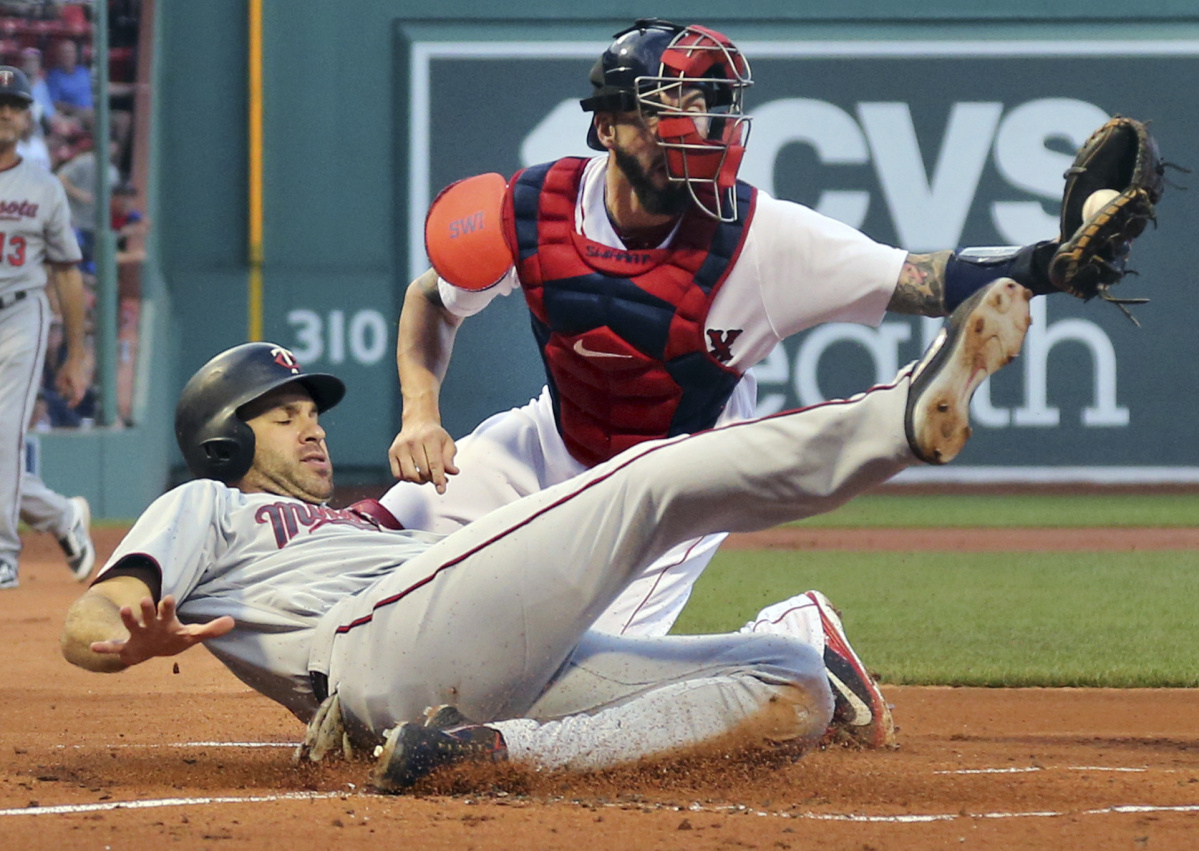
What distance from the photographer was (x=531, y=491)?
4414mm

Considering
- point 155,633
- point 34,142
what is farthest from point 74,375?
point 155,633

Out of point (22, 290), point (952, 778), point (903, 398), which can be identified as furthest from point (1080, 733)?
point (22, 290)

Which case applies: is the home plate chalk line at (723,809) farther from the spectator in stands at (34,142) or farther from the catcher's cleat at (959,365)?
the spectator in stands at (34,142)

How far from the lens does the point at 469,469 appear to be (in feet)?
14.5

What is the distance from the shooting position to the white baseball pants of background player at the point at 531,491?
4.25m

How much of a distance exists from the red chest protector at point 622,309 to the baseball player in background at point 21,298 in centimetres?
453

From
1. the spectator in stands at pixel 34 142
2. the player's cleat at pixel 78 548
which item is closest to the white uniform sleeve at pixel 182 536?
the player's cleat at pixel 78 548

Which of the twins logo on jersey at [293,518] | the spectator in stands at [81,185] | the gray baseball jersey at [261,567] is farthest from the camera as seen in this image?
the spectator in stands at [81,185]

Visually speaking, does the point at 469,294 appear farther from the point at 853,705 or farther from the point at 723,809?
the point at 723,809

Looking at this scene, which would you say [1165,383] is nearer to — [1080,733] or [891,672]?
→ [891,672]

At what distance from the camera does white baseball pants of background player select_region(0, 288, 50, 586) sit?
7906 mm

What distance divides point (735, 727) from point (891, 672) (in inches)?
93.9

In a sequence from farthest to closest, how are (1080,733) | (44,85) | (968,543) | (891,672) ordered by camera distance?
(44,85), (968,543), (891,672), (1080,733)

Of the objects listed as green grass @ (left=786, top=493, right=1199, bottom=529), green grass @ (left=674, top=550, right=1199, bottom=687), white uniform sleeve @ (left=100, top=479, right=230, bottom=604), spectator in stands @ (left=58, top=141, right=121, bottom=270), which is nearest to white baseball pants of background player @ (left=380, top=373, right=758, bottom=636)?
white uniform sleeve @ (left=100, top=479, right=230, bottom=604)
